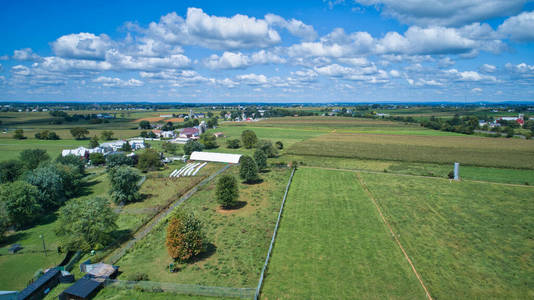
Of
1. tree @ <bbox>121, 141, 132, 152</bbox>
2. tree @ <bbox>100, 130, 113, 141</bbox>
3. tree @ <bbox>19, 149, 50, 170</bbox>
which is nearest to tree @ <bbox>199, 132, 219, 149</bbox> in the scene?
tree @ <bbox>121, 141, 132, 152</bbox>

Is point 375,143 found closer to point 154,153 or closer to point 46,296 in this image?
point 154,153

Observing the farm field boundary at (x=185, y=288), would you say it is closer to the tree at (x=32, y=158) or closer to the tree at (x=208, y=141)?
the tree at (x=32, y=158)

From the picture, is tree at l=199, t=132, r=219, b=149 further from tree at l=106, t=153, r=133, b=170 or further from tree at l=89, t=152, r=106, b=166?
tree at l=106, t=153, r=133, b=170

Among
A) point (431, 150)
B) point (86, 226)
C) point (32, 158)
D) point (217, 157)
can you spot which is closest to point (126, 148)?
point (32, 158)

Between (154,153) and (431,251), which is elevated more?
(154,153)

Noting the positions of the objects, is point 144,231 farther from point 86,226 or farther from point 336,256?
point 336,256

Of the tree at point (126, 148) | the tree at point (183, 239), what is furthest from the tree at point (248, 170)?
the tree at point (126, 148)

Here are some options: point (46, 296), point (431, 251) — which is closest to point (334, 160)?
point (431, 251)
